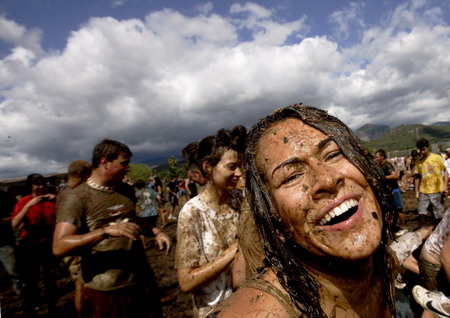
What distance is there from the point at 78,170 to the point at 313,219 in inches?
232

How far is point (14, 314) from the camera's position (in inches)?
217

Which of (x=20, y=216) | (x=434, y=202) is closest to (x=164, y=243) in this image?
(x=20, y=216)

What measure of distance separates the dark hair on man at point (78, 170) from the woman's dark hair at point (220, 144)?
14.0 ft

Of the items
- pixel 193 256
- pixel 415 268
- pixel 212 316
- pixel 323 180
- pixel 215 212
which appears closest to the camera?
pixel 212 316

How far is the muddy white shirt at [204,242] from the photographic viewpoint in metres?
2.30

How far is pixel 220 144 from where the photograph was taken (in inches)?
106

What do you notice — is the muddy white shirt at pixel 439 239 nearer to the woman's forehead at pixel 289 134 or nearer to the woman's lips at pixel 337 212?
the woman's lips at pixel 337 212

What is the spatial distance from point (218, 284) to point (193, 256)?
38cm

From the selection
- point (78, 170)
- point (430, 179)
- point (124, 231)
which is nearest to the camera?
point (124, 231)

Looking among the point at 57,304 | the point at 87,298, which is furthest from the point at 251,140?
the point at 57,304

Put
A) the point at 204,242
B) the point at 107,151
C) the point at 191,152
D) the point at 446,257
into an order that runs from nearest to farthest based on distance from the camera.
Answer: the point at 204,242 → the point at 446,257 → the point at 191,152 → the point at 107,151

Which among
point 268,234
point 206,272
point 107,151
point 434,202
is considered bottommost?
point 434,202

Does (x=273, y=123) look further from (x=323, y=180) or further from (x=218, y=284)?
(x=218, y=284)

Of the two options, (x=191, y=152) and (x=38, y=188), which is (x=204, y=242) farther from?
(x=38, y=188)
